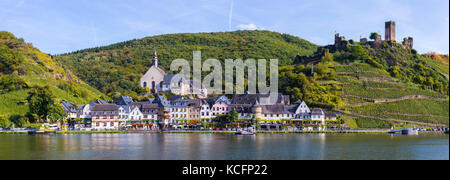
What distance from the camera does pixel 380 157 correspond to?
149ft

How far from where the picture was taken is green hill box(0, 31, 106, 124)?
96769mm

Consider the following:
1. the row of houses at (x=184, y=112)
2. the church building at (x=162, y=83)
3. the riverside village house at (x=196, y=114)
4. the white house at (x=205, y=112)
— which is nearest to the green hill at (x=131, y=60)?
the church building at (x=162, y=83)

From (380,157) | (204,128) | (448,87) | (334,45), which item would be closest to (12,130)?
(204,128)

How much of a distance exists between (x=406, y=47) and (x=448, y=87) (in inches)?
925

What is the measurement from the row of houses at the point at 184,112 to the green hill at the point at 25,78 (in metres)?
10.4

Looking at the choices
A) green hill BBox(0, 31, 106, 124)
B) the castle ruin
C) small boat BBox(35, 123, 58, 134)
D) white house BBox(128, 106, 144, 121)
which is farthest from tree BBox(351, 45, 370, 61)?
small boat BBox(35, 123, 58, 134)

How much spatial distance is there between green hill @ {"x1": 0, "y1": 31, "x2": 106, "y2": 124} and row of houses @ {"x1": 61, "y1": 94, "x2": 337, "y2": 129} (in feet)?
34.1

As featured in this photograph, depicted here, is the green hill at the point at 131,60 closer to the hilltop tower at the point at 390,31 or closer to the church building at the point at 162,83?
the church building at the point at 162,83

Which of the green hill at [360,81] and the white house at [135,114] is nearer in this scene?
the white house at [135,114]

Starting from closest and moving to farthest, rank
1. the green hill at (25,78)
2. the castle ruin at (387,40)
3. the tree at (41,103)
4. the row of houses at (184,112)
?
1. the tree at (41,103)
2. the row of houses at (184,112)
3. the green hill at (25,78)
4. the castle ruin at (387,40)

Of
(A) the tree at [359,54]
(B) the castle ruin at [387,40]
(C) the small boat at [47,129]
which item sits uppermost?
(B) the castle ruin at [387,40]

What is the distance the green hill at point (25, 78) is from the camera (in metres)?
96.8

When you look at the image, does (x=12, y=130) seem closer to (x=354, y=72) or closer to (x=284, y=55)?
(x=354, y=72)

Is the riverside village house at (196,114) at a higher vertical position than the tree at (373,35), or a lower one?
lower
